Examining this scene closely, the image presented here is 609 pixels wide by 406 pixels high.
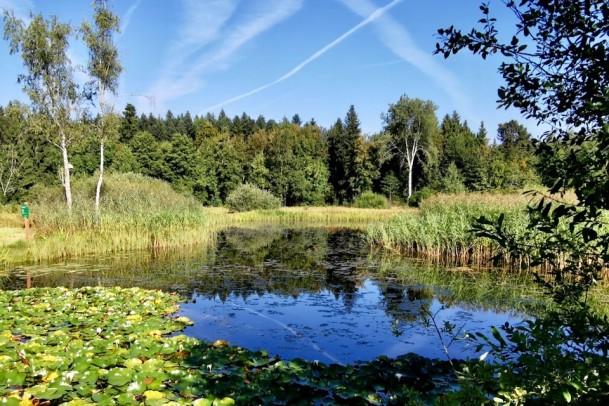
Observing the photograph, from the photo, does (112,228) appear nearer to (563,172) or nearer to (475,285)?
(475,285)

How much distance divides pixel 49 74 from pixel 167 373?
57.8 feet

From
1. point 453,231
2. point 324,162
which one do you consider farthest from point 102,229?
point 324,162

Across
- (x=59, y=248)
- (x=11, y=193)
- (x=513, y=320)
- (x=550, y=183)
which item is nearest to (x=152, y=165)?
(x=11, y=193)

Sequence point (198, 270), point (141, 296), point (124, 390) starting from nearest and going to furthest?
point (124, 390) → point (141, 296) → point (198, 270)

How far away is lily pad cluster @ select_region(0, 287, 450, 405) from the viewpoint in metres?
3.87

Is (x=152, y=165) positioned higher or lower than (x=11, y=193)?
higher

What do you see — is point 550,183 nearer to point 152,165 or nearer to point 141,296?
point 141,296

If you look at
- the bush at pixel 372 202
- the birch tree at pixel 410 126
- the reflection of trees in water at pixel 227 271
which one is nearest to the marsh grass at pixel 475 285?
the reflection of trees in water at pixel 227 271

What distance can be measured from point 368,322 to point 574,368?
18.8ft

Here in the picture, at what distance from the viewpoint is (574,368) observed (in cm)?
180

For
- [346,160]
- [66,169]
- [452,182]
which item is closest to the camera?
[66,169]

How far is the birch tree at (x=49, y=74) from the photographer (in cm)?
1689

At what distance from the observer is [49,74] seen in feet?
58.3

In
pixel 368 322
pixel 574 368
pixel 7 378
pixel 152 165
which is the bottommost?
pixel 368 322
